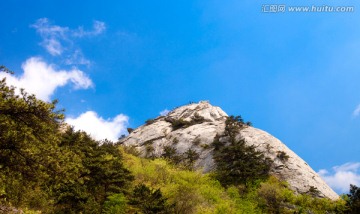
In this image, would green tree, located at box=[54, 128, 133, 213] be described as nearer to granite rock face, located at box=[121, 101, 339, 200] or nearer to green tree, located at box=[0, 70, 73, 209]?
green tree, located at box=[0, 70, 73, 209]

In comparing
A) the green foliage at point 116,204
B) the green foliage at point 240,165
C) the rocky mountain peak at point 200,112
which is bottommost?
the green foliage at point 116,204

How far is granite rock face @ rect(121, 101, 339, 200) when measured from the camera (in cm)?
4649

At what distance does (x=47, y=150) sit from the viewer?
1506 centimetres

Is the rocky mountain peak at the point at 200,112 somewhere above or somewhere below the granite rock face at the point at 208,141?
above

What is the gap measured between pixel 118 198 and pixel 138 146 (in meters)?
40.0

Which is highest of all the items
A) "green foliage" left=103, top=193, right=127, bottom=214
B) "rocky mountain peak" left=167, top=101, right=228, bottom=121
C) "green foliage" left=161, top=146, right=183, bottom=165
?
"rocky mountain peak" left=167, top=101, right=228, bottom=121

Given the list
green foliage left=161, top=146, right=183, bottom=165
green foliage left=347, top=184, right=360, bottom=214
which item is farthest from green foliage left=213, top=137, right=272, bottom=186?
green foliage left=347, top=184, right=360, bottom=214

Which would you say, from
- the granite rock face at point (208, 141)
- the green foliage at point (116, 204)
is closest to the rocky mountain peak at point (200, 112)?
the granite rock face at point (208, 141)

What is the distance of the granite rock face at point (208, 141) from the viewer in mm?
46494

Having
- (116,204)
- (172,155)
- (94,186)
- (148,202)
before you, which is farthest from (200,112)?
(148,202)

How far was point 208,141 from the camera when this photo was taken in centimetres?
5894

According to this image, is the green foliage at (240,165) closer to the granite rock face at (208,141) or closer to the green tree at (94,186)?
the granite rock face at (208,141)

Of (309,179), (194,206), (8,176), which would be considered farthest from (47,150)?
(309,179)

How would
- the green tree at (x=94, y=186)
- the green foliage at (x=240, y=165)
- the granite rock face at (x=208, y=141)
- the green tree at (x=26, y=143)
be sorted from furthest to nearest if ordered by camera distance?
1. the granite rock face at (x=208, y=141)
2. the green foliage at (x=240, y=165)
3. the green tree at (x=94, y=186)
4. the green tree at (x=26, y=143)
